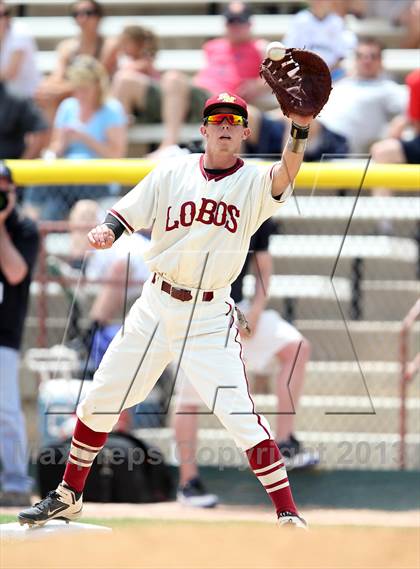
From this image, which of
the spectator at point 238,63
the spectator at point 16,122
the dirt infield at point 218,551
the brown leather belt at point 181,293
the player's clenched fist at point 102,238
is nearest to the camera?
the dirt infield at point 218,551

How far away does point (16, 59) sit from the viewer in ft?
31.2

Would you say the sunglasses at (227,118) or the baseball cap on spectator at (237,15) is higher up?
the baseball cap on spectator at (237,15)

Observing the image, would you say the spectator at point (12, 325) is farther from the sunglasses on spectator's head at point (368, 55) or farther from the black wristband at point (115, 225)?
the sunglasses on spectator's head at point (368, 55)

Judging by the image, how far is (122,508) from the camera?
21.7 feet

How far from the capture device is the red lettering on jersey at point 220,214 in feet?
16.0

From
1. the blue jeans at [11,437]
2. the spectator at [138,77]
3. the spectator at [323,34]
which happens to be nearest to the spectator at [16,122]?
the spectator at [138,77]

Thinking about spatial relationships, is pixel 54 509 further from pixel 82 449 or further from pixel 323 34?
pixel 323 34

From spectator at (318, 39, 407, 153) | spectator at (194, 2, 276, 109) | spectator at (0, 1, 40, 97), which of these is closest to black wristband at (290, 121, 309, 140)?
spectator at (318, 39, 407, 153)

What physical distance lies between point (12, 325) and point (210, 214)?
2.13 meters

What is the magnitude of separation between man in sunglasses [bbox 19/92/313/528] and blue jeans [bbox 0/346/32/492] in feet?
4.91

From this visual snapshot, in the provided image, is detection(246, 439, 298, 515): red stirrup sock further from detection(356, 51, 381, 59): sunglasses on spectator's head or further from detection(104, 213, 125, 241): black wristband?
detection(356, 51, 381, 59): sunglasses on spectator's head

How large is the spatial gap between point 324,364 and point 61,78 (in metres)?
3.77

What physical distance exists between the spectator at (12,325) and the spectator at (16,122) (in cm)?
199

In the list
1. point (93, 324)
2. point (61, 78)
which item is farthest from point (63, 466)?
point (61, 78)
